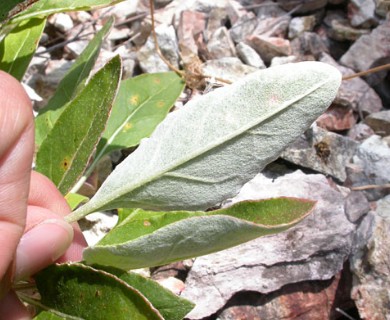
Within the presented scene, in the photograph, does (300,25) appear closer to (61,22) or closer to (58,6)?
(61,22)

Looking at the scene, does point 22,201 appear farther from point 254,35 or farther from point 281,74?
point 254,35

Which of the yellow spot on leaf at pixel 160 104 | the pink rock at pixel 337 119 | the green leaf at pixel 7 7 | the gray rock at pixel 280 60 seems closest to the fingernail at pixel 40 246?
the green leaf at pixel 7 7

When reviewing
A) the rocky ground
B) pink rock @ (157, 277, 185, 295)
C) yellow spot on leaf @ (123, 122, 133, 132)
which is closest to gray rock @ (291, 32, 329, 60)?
the rocky ground

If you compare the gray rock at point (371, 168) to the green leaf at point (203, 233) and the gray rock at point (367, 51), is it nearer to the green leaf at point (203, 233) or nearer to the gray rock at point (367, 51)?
the gray rock at point (367, 51)

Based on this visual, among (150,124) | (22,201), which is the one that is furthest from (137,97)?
(22,201)

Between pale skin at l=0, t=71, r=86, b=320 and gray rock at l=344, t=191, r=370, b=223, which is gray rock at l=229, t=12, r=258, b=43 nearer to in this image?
gray rock at l=344, t=191, r=370, b=223

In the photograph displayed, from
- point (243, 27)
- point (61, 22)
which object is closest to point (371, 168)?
point (243, 27)
